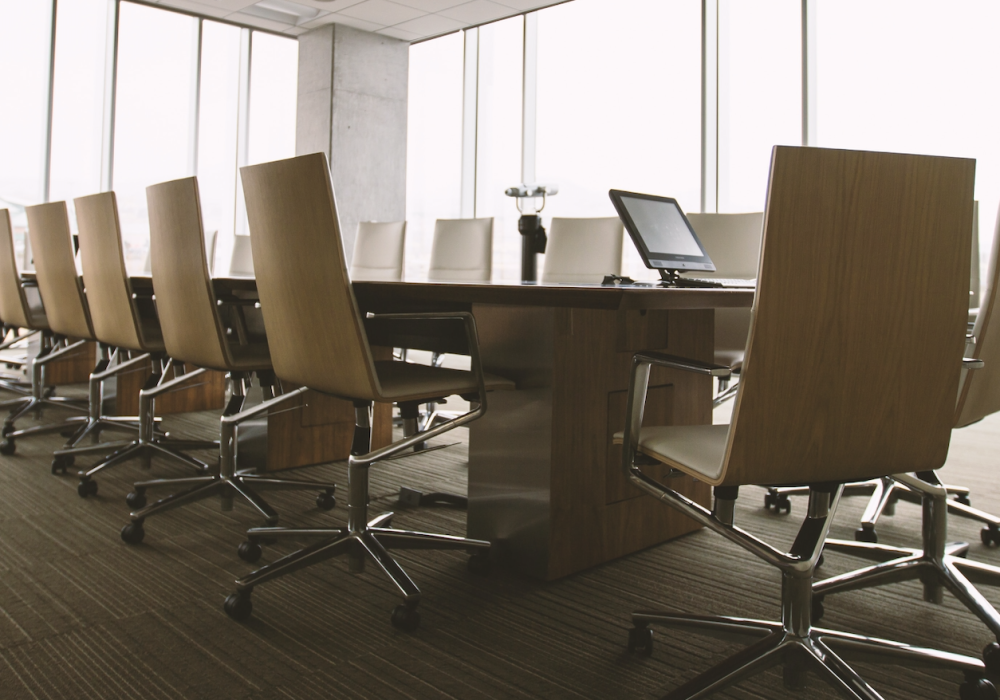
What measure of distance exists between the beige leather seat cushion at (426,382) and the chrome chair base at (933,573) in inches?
37.2

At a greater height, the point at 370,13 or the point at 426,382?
the point at 370,13

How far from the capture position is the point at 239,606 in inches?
74.7

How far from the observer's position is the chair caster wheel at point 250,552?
2.28 m

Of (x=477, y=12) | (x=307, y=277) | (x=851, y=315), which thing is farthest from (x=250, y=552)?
(x=477, y=12)

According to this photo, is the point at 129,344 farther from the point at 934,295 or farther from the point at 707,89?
the point at 707,89

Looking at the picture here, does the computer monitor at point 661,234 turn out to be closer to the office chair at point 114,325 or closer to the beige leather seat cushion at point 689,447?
the beige leather seat cushion at point 689,447

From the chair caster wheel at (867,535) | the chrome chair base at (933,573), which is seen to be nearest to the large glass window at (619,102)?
the chair caster wheel at (867,535)

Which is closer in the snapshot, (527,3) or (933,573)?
(933,573)

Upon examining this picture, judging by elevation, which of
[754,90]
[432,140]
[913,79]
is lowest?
[913,79]

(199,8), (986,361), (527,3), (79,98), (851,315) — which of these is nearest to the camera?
(851,315)

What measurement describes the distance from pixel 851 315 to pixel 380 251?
13.0 feet

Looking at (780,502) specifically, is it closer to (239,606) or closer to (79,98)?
(239,606)

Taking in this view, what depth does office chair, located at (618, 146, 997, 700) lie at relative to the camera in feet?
4.07

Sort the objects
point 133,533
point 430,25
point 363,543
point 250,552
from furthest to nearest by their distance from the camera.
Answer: point 430,25 → point 133,533 → point 250,552 → point 363,543
